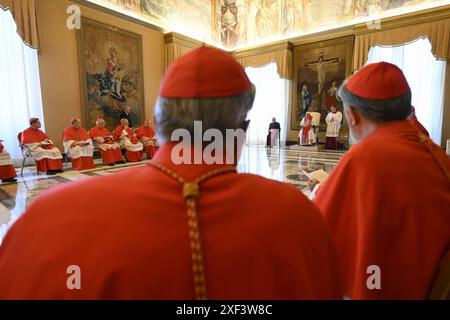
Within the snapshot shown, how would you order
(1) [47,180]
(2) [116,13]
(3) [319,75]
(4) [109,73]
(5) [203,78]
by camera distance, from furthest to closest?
(3) [319,75] < (2) [116,13] < (4) [109,73] < (1) [47,180] < (5) [203,78]

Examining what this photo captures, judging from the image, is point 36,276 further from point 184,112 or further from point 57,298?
point 184,112

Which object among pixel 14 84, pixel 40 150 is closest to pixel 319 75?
pixel 40 150

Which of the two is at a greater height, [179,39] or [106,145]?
[179,39]

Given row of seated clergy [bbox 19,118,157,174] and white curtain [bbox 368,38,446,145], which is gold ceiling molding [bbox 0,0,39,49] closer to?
row of seated clergy [bbox 19,118,157,174]

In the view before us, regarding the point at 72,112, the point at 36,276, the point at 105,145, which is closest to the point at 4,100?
the point at 72,112

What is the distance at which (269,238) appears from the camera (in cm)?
63

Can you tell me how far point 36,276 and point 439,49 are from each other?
40.4ft

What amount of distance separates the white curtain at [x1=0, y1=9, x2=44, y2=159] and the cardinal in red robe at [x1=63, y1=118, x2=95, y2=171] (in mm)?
1775

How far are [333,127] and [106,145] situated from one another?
8.97m

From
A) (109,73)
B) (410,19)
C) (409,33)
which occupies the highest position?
(410,19)

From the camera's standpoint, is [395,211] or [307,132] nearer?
[395,211]

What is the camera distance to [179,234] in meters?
0.59

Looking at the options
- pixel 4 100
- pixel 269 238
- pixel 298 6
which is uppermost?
pixel 298 6

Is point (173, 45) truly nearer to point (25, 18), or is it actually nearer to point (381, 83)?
point (25, 18)
